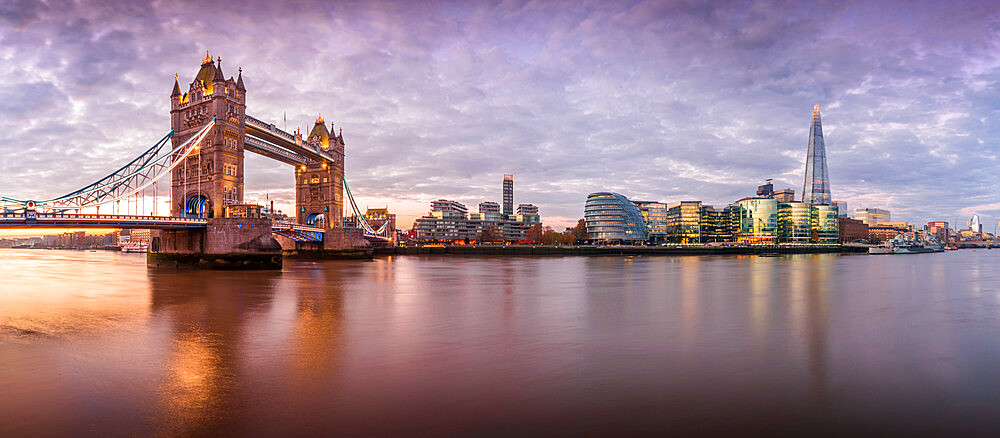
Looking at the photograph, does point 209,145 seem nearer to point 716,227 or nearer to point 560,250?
point 560,250

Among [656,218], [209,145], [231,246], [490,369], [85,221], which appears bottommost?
[490,369]

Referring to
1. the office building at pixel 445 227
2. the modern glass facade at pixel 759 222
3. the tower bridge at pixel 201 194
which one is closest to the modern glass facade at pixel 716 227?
the modern glass facade at pixel 759 222

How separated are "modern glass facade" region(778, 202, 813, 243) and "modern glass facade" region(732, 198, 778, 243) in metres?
6.65

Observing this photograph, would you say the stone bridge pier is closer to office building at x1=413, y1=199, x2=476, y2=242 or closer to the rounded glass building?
the rounded glass building

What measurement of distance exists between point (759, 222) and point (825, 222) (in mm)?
27153

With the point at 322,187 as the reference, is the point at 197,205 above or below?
below

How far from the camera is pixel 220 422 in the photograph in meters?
6.70

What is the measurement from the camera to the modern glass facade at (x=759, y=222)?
169500mm

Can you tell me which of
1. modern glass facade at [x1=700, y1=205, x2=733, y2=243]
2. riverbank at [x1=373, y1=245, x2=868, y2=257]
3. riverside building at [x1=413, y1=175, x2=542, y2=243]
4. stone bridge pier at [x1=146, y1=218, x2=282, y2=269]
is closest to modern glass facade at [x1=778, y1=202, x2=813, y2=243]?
modern glass facade at [x1=700, y1=205, x2=733, y2=243]

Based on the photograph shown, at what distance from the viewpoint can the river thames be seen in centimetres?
701

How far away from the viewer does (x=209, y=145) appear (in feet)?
154

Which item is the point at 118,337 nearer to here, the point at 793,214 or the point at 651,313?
the point at 651,313

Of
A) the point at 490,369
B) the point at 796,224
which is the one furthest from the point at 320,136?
the point at 796,224

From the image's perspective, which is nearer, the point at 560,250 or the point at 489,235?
the point at 560,250
